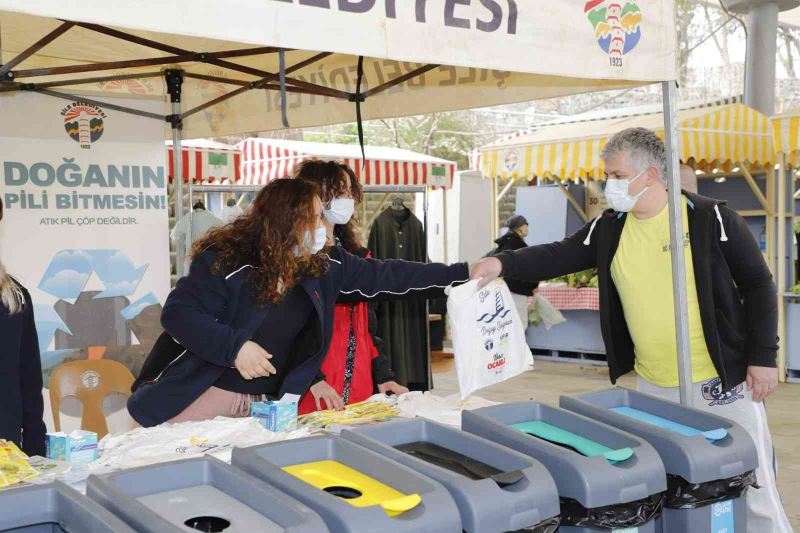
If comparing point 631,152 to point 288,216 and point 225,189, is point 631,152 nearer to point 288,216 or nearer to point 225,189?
point 288,216

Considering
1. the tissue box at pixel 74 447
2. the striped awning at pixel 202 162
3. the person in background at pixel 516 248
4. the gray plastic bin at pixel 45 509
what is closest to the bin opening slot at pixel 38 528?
the gray plastic bin at pixel 45 509

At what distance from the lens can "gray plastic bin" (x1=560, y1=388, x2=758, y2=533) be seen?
6.61 feet

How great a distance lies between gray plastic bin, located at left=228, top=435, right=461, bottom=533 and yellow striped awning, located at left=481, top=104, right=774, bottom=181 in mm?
6978

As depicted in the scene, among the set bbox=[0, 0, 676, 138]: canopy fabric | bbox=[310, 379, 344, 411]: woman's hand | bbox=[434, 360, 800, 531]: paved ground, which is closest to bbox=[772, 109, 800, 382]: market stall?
bbox=[434, 360, 800, 531]: paved ground

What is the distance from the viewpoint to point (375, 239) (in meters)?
7.00

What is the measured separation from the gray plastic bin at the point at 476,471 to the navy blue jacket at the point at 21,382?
132 cm

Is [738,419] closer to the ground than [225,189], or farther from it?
closer to the ground

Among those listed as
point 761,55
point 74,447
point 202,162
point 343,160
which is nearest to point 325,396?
point 74,447

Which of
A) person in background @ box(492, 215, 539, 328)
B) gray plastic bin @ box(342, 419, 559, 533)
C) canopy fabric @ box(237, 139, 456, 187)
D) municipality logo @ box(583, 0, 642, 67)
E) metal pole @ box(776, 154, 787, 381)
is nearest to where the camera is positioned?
gray plastic bin @ box(342, 419, 559, 533)

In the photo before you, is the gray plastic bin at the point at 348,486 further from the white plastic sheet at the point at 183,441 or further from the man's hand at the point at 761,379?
the man's hand at the point at 761,379

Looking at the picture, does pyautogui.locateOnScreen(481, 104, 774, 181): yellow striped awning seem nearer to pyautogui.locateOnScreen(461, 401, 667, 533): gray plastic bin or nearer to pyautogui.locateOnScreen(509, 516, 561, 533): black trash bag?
pyautogui.locateOnScreen(461, 401, 667, 533): gray plastic bin

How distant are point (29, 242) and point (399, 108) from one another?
6.46ft

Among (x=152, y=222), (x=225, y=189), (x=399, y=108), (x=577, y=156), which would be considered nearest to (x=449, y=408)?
(x=399, y=108)

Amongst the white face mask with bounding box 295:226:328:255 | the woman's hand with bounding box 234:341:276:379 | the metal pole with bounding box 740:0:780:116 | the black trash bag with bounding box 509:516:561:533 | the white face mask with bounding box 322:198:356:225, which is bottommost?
the black trash bag with bounding box 509:516:561:533
